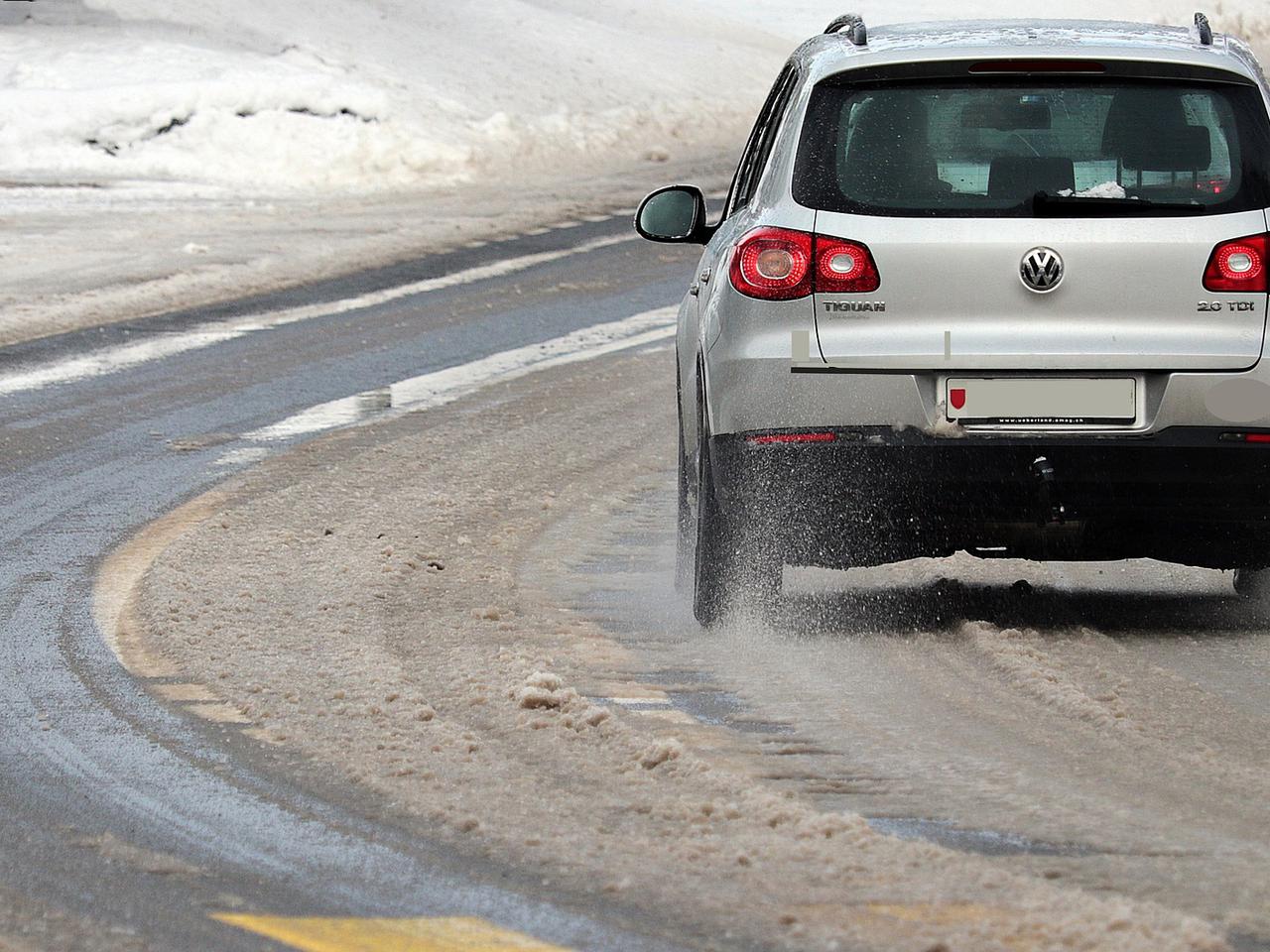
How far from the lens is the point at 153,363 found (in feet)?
43.0

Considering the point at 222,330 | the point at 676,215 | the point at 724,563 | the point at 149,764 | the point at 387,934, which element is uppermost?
the point at 676,215

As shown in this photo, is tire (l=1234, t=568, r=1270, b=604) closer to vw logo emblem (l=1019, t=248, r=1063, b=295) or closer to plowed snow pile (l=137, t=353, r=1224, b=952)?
plowed snow pile (l=137, t=353, r=1224, b=952)

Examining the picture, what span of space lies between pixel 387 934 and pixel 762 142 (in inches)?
158

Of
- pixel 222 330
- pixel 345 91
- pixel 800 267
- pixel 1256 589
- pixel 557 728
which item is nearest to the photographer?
pixel 557 728

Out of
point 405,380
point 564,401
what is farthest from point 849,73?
point 405,380

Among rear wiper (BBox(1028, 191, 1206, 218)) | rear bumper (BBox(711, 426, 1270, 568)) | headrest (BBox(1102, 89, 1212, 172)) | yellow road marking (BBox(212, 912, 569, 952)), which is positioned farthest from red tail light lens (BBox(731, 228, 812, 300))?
yellow road marking (BBox(212, 912, 569, 952))

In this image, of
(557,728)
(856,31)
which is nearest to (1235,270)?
(856,31)

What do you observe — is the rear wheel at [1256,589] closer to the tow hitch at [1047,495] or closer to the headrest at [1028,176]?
the tow hitch at [1047,495]

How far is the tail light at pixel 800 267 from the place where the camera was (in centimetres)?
618

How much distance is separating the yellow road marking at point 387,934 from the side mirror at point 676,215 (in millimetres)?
3974

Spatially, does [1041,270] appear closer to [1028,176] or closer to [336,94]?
[1028,176]

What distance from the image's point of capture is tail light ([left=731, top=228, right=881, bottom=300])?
6.18m

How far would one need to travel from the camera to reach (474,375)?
12750mm

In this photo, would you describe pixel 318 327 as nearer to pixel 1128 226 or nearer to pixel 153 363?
pixel 153 363
